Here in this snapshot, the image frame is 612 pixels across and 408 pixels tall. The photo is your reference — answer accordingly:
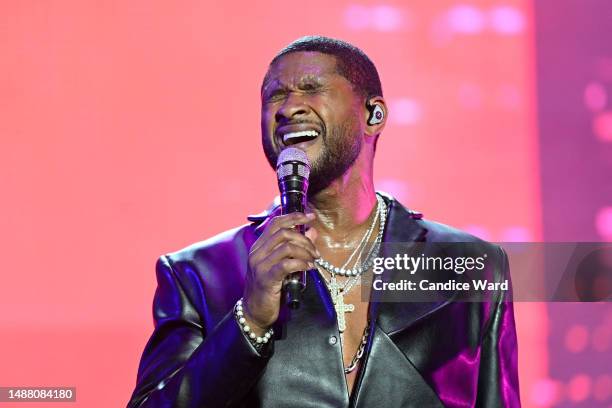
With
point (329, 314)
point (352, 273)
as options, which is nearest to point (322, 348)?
point (329, 314)

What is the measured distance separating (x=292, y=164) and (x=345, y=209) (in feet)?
1.63

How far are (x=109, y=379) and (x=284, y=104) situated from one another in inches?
34.4

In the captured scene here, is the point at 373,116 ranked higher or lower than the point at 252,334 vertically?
higher

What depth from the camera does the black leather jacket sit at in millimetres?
1815

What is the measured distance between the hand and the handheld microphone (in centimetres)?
2

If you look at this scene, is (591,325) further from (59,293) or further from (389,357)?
(59,293)

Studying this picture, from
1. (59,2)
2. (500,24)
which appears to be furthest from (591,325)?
(59,2)

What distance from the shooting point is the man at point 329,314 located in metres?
1.74

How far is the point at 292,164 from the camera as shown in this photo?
1.63 meters

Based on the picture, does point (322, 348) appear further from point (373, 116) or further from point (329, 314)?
point (373, 116)

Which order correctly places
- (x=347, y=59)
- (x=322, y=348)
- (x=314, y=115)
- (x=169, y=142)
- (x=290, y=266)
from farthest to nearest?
(x=169, y=142) → (x=347, y=59) → (x=314, y=115) → (x=322, y=348) → (x=290, y=266)

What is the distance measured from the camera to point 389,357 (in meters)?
1.87

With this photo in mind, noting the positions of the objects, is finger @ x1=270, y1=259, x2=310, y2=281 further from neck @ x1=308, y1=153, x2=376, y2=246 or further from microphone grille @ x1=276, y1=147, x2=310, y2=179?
neck @ x1=308, y1=153, x2=376, y2=246

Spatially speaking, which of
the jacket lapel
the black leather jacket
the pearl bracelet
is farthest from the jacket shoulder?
the pearl bracelet
